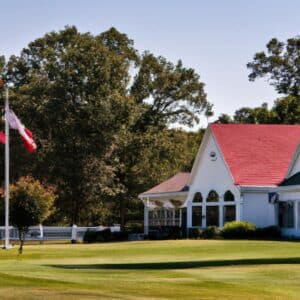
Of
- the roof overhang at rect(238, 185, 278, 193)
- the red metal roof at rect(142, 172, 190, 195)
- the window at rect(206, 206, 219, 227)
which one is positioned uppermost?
the red metal roof at rect(142, 172, 190, 195)

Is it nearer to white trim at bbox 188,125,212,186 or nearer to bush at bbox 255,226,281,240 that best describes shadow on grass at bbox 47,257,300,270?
bush at bbox 255,226,281,240

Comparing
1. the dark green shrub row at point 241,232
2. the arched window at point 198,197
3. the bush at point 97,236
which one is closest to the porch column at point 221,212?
the arched window at point 198,197

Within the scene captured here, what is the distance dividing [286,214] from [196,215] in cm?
711

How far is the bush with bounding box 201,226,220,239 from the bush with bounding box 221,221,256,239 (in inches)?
29.8

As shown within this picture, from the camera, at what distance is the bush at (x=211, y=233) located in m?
50.8

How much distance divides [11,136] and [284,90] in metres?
25.8

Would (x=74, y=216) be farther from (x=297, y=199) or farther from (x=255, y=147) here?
(x=297, y=199)

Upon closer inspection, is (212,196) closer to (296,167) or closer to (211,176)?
(211,176)

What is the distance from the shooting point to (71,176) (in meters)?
62.8

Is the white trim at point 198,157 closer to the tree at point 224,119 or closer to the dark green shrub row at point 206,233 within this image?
the dark green shrub row at point 206,233

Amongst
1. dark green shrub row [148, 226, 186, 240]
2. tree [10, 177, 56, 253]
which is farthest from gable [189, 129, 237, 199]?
tree [10, 177, 56, 253]

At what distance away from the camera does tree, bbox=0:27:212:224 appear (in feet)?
206

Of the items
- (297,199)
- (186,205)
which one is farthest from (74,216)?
(297,199)

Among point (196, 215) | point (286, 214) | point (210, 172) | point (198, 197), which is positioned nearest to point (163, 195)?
point (198, 197)
